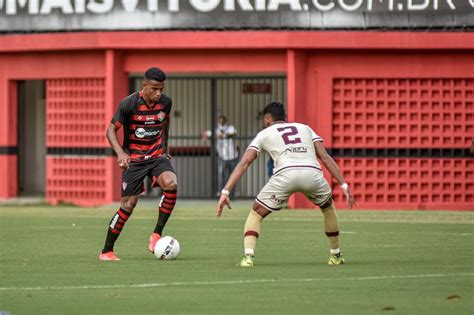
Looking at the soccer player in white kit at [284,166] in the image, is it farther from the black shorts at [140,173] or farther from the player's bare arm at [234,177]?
the black shorts at [140,173]

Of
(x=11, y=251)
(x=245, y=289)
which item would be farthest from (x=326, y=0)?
(x=245, y=289)

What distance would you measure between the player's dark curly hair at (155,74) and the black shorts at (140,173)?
3.28ft

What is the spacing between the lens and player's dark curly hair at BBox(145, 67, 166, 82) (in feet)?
54.2

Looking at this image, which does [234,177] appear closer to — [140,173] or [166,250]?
[166,250]

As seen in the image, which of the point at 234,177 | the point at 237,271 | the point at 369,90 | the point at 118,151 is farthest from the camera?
the point at 369,90

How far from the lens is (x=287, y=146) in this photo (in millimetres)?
15312

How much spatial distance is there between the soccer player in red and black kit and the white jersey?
1717 millimetres

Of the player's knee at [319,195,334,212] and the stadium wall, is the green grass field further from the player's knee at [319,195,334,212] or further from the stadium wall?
the stadium wall

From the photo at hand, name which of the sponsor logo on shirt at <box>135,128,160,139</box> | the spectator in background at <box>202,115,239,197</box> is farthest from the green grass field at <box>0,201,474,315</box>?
the spectator in background at <box>202,115,239,197</box>

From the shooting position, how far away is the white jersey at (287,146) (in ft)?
50.3

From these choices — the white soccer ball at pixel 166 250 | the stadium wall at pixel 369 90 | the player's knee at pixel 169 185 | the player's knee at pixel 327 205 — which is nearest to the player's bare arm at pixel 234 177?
the player's knee at pixel 327 205

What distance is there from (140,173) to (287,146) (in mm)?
2254

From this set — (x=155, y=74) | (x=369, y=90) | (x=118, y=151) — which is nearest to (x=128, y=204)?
(x=118, y=151)

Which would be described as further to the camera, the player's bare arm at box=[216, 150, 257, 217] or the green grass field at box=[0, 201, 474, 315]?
the player's bare arm at box=[216, 150, 257, 217]
